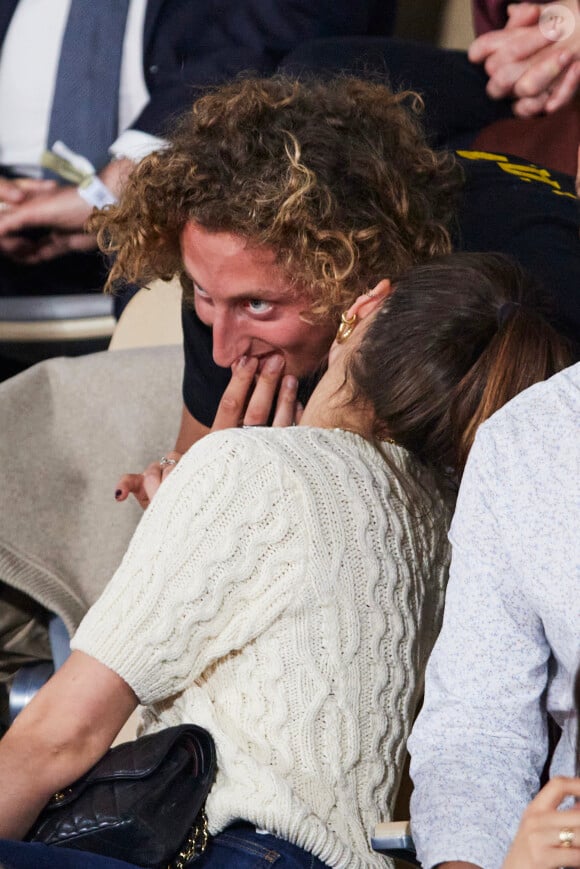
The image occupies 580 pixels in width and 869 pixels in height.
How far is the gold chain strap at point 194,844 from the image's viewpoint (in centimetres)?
96

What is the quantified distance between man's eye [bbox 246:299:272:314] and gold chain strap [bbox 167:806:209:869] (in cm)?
67

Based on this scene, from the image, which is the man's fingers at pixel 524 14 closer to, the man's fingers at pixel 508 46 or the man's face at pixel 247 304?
the man's fingers at pixel 508 46

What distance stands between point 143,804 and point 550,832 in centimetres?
39

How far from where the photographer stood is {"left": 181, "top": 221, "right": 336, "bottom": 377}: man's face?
138 centimetres

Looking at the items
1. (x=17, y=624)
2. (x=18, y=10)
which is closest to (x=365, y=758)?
(x=17, y=624)

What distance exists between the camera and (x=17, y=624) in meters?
1.61

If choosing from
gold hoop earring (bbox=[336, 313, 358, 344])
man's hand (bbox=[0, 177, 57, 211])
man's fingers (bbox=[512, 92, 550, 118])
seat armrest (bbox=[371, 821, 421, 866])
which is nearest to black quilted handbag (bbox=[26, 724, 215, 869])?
seat armrest (bbox=[371, 821, 421, 866])

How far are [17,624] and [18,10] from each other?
1.84 m

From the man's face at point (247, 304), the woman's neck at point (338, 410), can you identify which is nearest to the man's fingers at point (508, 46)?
the man's face at point (247, 304)

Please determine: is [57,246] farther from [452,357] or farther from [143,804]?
[143,804]

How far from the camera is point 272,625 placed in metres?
0.97

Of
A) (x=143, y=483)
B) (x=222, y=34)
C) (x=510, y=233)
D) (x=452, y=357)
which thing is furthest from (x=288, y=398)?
(x=222, y=34)

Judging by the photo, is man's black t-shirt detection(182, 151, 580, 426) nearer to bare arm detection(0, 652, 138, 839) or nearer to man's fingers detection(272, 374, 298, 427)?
man's fingers detection(272, 374, 298, 427)

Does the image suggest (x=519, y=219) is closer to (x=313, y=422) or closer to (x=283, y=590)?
(x=313, y=422)
